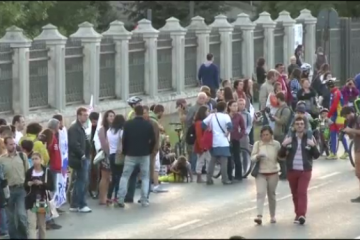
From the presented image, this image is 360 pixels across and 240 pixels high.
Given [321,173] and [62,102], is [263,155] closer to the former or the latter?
[321,173]

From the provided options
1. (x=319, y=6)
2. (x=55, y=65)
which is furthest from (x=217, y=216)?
(x=319, y=6)

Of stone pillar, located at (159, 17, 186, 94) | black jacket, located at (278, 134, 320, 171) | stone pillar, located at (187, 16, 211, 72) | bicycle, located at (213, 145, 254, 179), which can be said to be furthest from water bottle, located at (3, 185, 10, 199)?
stone pillar, located at (187, 16, 211, 72)

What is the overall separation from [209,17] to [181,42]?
26.5m

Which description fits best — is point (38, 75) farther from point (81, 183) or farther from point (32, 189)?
point (32, 189)

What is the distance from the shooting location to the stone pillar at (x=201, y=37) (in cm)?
3806

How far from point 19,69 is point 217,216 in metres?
9.30

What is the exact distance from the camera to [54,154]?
19625 mm

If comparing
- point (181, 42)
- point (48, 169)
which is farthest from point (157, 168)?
point (181, 42)

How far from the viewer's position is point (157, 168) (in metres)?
23.2

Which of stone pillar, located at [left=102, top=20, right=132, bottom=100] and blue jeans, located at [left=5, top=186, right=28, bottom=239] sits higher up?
stone pillar, located at [left=102, top=20, right=132, bottom=100]

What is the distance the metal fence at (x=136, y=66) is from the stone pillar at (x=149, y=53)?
0.11m

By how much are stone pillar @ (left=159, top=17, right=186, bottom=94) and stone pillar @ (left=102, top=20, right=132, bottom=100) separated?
2.96 meters

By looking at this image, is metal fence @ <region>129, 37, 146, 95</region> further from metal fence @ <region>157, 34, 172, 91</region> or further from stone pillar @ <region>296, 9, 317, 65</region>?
stone pillar @ <region>296, 9, 317, 65</region>

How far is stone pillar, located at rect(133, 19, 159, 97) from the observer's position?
35.0 m
